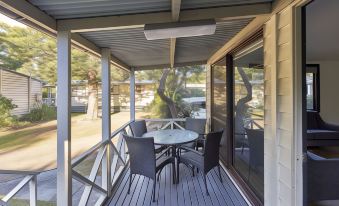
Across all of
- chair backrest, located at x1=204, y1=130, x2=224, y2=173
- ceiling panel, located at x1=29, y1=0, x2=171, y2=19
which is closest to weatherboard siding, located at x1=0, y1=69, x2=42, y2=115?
ceiling panel, located at x1=29, y1=0, x2=171, y2=19

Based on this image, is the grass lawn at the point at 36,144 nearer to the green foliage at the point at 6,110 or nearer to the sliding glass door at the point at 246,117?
the green foliage at the point at 6,110

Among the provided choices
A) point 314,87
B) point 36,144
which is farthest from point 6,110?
point 314,87

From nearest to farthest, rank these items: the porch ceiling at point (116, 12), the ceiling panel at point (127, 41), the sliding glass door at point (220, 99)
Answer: the porch ceiling at point (116, 12) < the ceiling panel at point (127, 41) < the sliding glass door at point (220, 99)

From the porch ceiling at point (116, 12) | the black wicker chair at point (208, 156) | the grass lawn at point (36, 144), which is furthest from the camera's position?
the grass lawn at point (36, 144)

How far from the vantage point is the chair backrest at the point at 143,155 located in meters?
3.18

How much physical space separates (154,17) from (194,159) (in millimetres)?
2246

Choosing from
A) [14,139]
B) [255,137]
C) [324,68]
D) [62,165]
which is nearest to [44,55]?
[14,139]

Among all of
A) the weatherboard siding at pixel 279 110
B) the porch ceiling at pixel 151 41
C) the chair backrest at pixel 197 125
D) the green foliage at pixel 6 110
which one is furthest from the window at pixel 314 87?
the green foliage at pixel 6 110

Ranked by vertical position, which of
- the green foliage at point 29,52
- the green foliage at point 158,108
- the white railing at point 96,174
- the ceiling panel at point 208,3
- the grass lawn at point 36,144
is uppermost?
the green foliage at point 29,52

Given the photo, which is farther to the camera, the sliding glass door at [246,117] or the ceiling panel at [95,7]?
the sliding glass door at [246,117]

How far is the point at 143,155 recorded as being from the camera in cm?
324

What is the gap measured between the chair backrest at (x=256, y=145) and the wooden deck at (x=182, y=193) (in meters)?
0.59

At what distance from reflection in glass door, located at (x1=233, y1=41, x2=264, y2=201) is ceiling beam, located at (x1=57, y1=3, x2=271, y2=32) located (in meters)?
0.60

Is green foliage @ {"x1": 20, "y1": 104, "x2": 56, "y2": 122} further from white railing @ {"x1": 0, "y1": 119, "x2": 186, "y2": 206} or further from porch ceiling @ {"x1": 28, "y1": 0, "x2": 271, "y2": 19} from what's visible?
porch ceiling @ {"x1": 28, "y1": 0, "x2": 271, "y2": 19}
